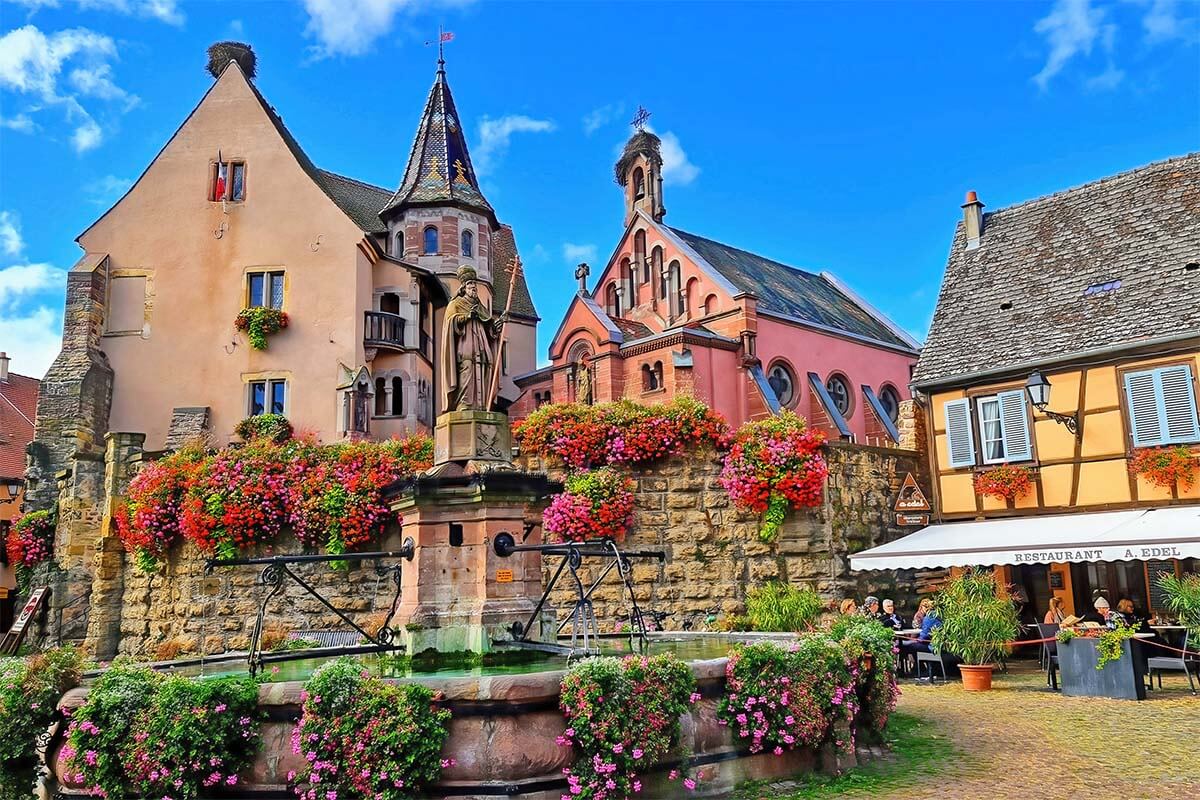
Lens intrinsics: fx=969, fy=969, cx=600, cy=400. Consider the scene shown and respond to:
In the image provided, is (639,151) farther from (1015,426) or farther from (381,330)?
(1015,426)

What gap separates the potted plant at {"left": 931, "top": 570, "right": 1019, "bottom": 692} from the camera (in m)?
13.5

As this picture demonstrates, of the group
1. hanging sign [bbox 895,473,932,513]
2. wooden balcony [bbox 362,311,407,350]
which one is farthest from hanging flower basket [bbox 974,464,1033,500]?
A: wooden balcony [bbox 362,311,407,350]

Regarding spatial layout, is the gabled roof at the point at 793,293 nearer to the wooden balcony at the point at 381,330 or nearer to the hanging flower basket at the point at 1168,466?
the wooden balcony at the point at 381,330

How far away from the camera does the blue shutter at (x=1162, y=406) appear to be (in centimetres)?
1692

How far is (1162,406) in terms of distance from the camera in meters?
17.2

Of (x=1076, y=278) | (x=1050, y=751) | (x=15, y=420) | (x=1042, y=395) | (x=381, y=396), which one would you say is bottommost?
(x=1050, y=751)

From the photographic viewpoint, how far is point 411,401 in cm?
3003

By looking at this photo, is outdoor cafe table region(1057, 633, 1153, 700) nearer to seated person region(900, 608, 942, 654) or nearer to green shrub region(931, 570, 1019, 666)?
green shrub region(931, 570, 1019, 666)

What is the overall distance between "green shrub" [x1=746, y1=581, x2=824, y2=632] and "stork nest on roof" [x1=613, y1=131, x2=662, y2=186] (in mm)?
27654

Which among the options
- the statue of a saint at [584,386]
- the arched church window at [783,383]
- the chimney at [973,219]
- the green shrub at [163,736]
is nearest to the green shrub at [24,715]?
the green shrub at [163,736]

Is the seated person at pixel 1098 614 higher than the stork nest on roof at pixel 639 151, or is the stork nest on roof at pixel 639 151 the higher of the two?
the stork nest on roof at pixel 639 151

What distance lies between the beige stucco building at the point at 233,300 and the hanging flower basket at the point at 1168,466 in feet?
65.3

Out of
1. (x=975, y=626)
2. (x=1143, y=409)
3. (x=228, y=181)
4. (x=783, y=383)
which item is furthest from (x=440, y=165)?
(x=975, y=626)

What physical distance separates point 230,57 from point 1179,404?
31.9 metres
